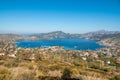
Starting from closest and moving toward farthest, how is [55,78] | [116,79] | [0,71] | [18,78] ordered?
[18,78] → [0,71] → [55,78] → [116,79]

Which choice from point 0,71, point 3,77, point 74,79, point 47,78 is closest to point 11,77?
point 3,77

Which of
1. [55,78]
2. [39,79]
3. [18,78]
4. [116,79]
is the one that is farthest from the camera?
[116,79]

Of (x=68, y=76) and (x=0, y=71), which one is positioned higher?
(x=0, y=71)

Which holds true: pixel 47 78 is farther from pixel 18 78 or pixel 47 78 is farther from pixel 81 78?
pixel 18 78

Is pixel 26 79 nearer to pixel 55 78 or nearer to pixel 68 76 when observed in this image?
pixel 55 78

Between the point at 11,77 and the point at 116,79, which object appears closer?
the point at 11,77

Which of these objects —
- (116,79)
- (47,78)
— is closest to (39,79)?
(47,78)

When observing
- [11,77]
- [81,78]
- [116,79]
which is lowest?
[116,79]

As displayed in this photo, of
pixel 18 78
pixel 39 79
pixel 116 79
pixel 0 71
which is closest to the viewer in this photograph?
pixel 18 78

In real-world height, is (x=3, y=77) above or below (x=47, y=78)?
above
